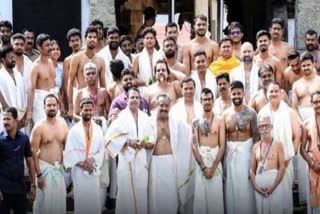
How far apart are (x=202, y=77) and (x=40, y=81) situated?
2.09 meters

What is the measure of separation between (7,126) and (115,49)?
8.48 feet

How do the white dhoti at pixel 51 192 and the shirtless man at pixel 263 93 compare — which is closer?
the white dhoti at pixel 51 192

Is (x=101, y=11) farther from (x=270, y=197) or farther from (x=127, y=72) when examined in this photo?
(x=270, y=197)

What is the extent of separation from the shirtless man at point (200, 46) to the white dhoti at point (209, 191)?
194 cm

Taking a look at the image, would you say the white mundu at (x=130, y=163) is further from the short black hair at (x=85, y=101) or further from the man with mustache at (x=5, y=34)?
the man with mustache at (x=5, y=34)

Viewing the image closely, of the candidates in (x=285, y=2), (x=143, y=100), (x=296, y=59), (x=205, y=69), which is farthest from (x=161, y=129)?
(x=285, y=2)

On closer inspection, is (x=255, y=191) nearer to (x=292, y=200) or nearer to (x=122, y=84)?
(x=292, y=200)

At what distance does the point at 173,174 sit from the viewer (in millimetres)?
10469

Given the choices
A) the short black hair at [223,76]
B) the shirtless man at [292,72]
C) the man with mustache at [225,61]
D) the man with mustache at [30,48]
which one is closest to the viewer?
the short black hair at [223,76]

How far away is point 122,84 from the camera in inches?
433

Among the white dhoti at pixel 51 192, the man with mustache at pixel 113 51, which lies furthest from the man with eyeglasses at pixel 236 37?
the white dhoti at pixel 51 192

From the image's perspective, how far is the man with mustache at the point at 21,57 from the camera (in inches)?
453

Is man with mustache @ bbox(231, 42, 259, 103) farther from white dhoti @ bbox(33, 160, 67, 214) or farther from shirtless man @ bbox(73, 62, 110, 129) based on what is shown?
white dhoti @ bbox(33, 160, 67, 214)

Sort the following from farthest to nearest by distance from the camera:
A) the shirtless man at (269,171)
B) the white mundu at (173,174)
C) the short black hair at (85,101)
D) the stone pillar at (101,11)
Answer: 1. the stone pillar at (101,11)
2. the white mundu at (173,174)
3. the short black hair at (85,101)
4. the shirtless man at (269,171)
